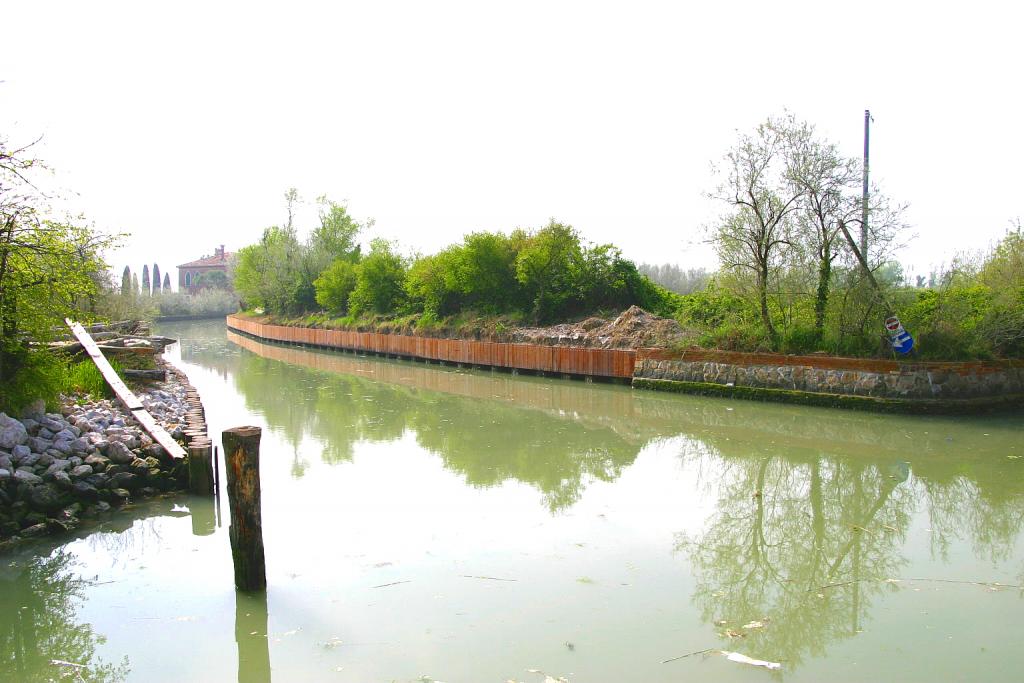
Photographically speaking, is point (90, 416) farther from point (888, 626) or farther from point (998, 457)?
point (998, 457)

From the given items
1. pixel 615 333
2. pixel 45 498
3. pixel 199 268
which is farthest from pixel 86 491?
pixel 199 268

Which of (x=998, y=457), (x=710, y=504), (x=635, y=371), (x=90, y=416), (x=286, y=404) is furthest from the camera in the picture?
(x=635, y=371)

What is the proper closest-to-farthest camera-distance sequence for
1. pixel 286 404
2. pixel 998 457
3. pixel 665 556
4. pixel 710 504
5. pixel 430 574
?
pixel 430 574
pixel 665 556
pixel 710 504
pixel 998 457
pixel 286 404

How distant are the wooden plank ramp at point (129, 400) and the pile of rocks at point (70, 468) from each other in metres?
0.13

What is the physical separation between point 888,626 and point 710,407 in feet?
37.2

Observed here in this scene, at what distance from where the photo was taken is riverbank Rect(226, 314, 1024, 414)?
581 inches

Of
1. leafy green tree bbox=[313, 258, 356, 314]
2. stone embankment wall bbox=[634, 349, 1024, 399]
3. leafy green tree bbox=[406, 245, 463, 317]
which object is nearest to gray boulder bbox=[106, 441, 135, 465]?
stone embankment wall bbox=[634, 349, 1024, 399]

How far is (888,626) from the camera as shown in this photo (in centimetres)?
548

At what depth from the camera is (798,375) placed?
16.5m

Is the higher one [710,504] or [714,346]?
[714,346]

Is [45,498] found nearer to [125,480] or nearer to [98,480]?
[98,480]

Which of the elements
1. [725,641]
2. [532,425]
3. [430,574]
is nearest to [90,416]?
[430,574]

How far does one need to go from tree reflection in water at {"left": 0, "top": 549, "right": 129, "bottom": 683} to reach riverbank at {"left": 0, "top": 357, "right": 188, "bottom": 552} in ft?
2.82

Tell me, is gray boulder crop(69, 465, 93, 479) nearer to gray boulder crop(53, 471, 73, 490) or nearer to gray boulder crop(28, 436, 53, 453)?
gray boulder crop(53, 471, 73, 490)
